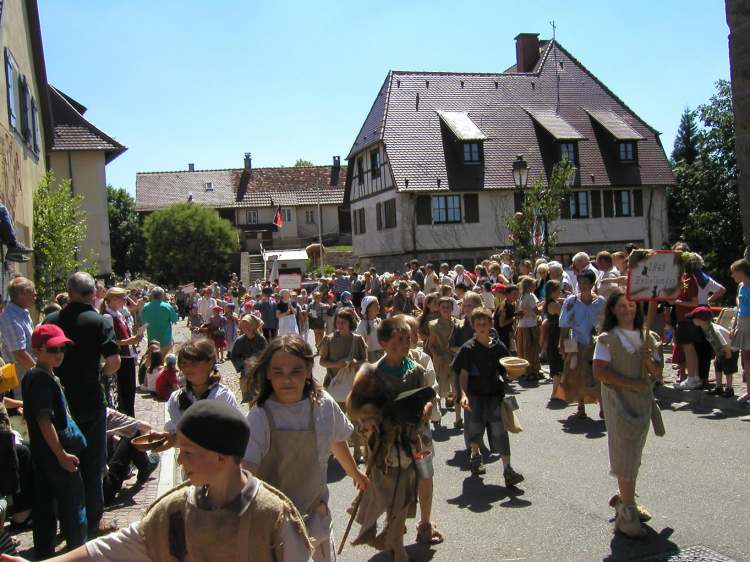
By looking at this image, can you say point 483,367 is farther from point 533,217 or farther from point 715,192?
point 715,192

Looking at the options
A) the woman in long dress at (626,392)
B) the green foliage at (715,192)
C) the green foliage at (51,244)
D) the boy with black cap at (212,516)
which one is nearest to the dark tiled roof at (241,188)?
the green foliage at (715,192)

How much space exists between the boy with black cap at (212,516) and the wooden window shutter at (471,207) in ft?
121

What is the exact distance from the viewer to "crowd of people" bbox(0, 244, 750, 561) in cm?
274

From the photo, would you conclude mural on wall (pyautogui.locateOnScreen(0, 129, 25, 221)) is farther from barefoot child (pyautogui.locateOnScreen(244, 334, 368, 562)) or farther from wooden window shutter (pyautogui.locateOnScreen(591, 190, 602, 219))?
wooden window shutter (pyautogui.locateOnScreen(591, 190, 602, 219))

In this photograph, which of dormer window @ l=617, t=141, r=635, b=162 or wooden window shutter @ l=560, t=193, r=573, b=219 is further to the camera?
dormer window @ l=617, t=141, r=635, b=162

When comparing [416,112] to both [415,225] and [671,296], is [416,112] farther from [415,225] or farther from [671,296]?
[671,296]

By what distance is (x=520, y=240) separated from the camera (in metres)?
23.1

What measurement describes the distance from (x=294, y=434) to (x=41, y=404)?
7.42 ft

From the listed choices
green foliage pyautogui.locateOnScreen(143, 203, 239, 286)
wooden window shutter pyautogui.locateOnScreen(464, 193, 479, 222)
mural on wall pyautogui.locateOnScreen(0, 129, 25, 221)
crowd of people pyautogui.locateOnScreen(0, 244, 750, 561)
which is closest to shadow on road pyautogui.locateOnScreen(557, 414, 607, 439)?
crowd of people pyautogui.locateOnScreen(0, 244, 750, 561)

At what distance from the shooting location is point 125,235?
6919cm

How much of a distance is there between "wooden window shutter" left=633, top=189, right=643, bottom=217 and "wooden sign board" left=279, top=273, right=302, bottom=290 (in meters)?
22.4

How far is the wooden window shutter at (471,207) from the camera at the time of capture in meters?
39.1

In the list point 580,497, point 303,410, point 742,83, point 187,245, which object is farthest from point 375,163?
point 303,410

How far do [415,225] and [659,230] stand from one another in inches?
525
